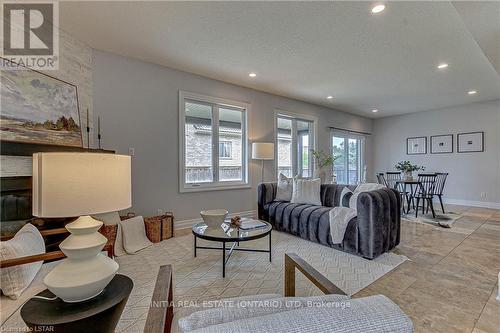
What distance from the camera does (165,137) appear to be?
3.83 m

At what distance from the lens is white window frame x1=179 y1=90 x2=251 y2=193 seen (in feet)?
13.1

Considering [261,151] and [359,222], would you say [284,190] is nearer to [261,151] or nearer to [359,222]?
[261,151]

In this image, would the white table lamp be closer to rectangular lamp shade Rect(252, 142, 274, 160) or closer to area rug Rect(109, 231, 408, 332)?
area rug Rect(109, 231, 408, 332)

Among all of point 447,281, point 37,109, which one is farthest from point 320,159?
point 37,109

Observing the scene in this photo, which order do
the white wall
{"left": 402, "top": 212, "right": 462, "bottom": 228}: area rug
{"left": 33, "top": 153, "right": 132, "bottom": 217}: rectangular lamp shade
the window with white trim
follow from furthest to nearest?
the white wall → the window with white trim → {"left": 402, "top": 212, "right": 462, "bottom": 228}: area rug → {"left": 33, "top": 153, "right": 132, "bottom": 217}: rectangular lamp shade

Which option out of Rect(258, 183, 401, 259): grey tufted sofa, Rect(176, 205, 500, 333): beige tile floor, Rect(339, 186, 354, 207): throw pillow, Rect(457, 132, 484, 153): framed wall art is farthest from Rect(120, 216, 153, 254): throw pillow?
Rect(457, 132, 484, 153): framed wall art

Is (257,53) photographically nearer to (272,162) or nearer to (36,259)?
(272,162)

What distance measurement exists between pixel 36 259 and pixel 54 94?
212 centimetres

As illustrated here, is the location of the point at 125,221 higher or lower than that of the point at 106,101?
lower

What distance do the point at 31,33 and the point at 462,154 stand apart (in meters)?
8.73

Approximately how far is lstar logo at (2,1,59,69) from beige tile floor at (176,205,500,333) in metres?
2.78

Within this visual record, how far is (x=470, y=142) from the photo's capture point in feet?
20.0

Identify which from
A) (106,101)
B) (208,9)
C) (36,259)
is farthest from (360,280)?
(106,101)

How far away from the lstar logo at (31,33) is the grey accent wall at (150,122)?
1.83ft
